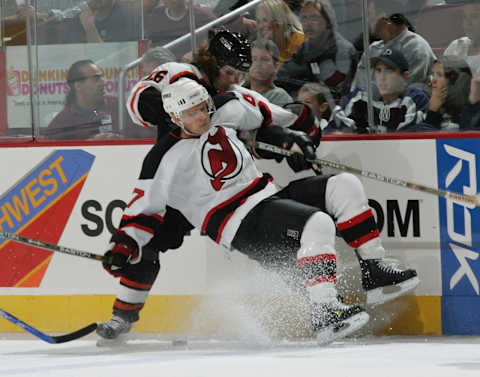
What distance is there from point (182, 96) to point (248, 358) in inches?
40.6

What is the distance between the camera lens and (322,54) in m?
3.49

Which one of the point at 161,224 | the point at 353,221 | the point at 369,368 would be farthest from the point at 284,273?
the point at 369,368

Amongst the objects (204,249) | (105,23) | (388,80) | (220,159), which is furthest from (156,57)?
(388,80)

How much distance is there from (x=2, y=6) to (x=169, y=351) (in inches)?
69.8

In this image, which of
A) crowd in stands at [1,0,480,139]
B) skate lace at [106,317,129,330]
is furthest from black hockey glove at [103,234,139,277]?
crowd in stands at [1,0,480,139]

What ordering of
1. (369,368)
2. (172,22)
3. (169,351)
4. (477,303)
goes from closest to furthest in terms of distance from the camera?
(369,368), (169,351), (477,303), (172,22)

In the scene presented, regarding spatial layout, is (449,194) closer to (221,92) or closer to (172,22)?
(221,92)

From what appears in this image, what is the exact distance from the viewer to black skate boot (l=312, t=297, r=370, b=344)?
2.97 meters

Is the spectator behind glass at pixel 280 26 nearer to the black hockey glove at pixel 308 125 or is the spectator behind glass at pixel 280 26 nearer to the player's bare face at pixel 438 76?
the black hockey glove at pixel 308 125

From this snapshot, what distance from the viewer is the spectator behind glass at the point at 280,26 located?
3504 mm

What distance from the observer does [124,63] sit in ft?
11.9

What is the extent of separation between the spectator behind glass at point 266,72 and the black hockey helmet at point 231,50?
181mm

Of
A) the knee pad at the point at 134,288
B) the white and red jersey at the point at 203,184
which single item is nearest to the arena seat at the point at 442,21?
the white and red jersey at the point at 203,184

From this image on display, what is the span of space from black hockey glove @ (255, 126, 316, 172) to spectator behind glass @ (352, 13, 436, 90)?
0.53m
